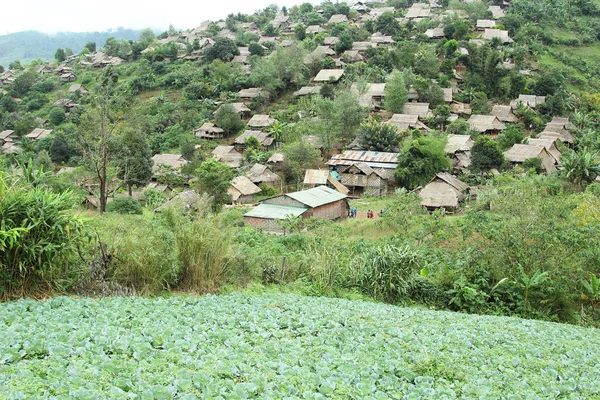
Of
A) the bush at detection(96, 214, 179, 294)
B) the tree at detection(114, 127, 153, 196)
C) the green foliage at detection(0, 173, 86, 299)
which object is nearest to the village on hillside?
the tree at detection(114, 127, 153, 196)

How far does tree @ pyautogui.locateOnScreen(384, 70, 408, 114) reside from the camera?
41.7m

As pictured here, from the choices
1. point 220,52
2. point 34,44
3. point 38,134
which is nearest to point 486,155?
point 220,52

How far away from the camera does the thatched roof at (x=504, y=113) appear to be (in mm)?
40500

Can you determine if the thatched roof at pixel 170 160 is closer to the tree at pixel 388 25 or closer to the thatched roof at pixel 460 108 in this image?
the thatched roof at pixel 460 108

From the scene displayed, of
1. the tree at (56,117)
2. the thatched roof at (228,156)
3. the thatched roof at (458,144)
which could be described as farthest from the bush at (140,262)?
the tree at (56,117)

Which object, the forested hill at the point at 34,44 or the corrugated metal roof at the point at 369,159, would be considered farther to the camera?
the forested hill at the point at 34,44

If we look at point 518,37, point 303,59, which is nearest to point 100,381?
point 303,59

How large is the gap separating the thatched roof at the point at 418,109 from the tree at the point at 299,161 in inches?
457

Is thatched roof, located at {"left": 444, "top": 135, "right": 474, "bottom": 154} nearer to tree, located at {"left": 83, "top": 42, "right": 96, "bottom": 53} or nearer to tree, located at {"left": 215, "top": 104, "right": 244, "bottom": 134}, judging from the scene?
tree, located at {"left": 215, "top": 104, "right": 244, "bottom": 134}

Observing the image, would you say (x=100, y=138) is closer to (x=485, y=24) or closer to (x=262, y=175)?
(x=262, y=175)

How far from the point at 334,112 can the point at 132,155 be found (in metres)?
17.0

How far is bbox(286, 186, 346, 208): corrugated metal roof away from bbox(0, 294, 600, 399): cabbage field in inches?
609

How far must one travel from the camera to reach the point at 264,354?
574cm

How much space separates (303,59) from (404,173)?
26.2 m
